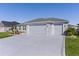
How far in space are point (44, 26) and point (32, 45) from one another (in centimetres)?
44

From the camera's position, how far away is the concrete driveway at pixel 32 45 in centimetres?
527

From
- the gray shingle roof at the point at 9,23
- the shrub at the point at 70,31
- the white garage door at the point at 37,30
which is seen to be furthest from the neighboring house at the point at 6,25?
the shrub at the point at 70,31

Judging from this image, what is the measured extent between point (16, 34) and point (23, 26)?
22 cm

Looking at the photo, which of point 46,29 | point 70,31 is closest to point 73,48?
point 70,31

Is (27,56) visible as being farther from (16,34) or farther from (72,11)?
(72,11)

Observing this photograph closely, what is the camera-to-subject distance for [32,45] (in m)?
5.32

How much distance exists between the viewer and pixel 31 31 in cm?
541

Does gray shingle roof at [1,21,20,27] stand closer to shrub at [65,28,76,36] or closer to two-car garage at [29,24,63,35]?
two-car garage at [29,24,63,35]

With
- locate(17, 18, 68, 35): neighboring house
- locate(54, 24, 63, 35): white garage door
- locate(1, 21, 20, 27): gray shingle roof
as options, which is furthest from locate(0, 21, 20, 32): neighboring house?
locate(54, 24, 63, 35): white garage door

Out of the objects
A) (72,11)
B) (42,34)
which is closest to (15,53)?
(42,34)

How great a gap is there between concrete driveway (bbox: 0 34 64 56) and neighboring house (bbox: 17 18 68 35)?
0.10 m

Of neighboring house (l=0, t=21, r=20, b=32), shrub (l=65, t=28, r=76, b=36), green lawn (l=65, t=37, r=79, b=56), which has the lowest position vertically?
green lawn (l=65, t=37, r=79, b=56)

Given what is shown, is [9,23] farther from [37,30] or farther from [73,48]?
[73,48]

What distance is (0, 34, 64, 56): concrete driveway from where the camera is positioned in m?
5.27
